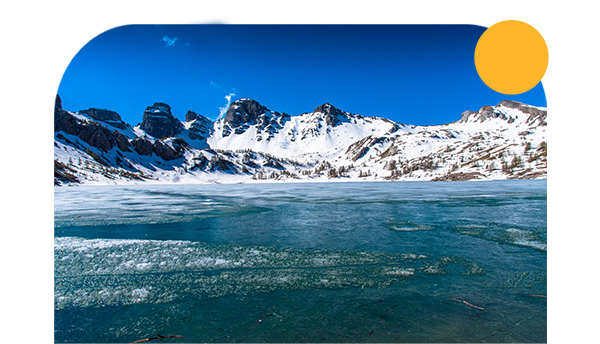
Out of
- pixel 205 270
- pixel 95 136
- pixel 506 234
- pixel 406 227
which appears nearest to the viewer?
pixel 205 270

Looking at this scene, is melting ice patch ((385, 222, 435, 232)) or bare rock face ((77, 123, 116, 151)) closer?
melting ice patch ((385, 222, 435, 232))

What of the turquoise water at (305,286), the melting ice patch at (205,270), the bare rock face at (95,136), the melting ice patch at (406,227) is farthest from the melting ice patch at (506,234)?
the bare rock face at (95,136)

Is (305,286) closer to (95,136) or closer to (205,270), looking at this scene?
(205,270)

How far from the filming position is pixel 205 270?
8547 mm

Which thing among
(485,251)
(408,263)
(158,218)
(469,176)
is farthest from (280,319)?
(469,176)

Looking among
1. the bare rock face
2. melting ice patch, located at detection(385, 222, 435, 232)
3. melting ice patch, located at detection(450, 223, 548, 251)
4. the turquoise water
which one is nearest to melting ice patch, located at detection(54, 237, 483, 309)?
the turquoise water

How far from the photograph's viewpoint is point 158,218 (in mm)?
18594

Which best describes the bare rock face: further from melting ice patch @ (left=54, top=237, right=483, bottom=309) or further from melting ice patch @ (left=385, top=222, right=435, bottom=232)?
melting ice patch @ (left=385, top=222, right=435, bottom=232)

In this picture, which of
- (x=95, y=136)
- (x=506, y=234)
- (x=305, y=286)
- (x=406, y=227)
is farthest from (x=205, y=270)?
(x=95, y=136)

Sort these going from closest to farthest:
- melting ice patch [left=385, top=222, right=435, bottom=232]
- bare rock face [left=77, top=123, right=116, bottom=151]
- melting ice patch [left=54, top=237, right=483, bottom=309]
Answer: melting ice patch [left=54, top=237, right=483, bottom=309] < melting ice patch [left=385, top=222, right=435, bottom=232] < bare rock face [left=77, top=123, right=116, bottom=151]

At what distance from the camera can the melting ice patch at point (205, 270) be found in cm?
708

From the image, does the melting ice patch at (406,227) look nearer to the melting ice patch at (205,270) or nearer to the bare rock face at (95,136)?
the melting ice patch at (205,270)

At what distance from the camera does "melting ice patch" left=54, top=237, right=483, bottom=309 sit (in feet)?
23.2
